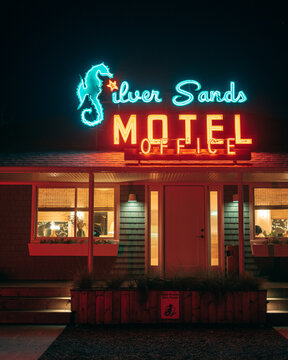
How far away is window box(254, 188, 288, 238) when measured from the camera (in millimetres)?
9859

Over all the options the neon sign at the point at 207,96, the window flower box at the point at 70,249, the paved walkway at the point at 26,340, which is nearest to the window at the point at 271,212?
the neon sign at the point at 207,96

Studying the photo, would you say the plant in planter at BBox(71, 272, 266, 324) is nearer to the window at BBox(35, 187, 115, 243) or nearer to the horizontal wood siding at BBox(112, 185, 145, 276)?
the horizontal wood siding at BBox(112, 185, 145, 276)

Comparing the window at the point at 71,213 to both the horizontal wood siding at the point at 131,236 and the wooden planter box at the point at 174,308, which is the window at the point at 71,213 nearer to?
the horizontal wood siding at the point at 131,236

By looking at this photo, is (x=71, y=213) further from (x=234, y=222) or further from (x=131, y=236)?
(x=234, y=222)

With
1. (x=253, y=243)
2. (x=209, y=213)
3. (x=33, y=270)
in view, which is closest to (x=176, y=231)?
(x=209, y=213)

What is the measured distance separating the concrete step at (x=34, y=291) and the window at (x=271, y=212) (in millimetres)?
5037

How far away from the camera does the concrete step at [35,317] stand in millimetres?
7094

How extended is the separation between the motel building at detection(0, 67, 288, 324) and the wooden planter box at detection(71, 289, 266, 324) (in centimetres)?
262

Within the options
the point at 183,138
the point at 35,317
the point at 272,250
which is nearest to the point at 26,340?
the point at 35,317

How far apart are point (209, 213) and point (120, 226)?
234cm

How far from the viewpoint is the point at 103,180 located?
382 inches

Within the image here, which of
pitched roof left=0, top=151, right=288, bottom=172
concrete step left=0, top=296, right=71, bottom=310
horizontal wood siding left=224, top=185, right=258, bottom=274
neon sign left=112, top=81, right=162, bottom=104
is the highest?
neon sign left=112, top=81, right=162, bottom=104

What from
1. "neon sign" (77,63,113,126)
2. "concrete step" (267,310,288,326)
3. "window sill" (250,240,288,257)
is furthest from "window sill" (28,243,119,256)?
"concrete step" (267,310,288,326)

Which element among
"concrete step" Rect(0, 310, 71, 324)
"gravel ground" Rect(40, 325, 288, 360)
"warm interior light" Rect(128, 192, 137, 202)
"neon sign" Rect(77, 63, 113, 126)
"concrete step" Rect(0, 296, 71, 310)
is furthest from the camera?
"neon sign" Rect(77, 63, 113, 126)
